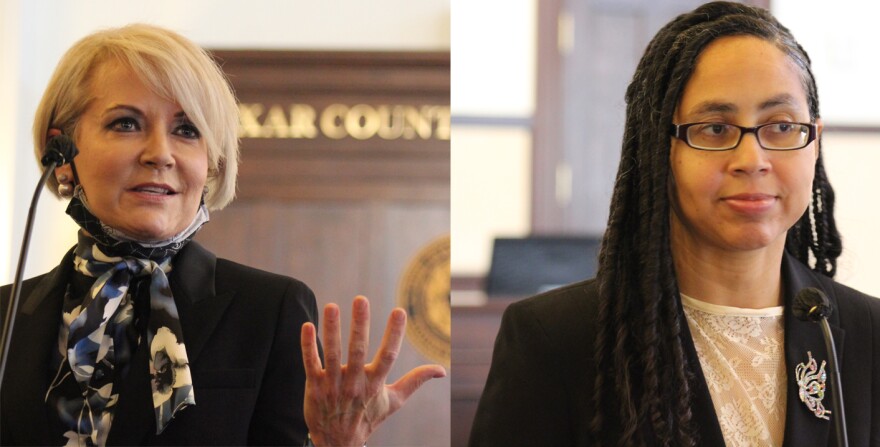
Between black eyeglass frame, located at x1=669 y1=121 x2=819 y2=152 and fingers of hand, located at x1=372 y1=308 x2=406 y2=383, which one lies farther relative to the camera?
black eyeglass frame, located at x1=669 y1=121 x2=819 y2=152

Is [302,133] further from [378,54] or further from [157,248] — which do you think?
[157,248]

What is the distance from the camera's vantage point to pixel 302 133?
8.57 feet

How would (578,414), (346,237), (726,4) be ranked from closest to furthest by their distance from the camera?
(578,414), (726,4), (346,237)

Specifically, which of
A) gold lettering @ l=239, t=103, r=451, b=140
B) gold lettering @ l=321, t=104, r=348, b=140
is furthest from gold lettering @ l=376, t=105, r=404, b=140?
gold lettering @ l=321, t=104, r=348, b=140

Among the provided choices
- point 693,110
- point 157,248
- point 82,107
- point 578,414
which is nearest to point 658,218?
point 693,110

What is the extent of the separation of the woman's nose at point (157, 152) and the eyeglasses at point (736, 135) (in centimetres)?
86

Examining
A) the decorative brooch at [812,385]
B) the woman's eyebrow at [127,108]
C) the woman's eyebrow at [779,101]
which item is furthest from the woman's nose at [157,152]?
the decorative brooch at [812,385]

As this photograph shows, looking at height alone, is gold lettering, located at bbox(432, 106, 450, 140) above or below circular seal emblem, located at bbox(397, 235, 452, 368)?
above

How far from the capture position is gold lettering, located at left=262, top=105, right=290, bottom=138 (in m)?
2.31

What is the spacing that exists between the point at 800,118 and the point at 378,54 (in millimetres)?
1156

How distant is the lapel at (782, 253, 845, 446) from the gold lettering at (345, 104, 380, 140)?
119cm

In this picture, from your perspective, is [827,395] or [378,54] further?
[378,54]

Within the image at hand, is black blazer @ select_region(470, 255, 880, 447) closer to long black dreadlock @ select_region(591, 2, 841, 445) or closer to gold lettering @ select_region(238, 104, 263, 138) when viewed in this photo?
long black dreadlock @ select_region(591, 2, 841, 445)

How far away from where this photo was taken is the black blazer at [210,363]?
5.64ft
